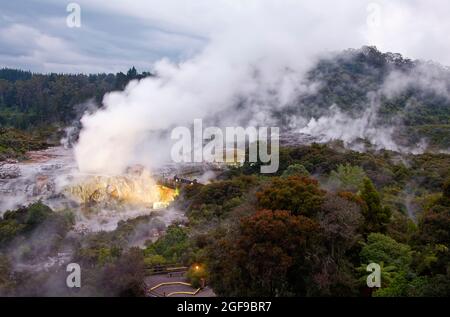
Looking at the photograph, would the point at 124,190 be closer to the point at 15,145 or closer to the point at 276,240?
the point at 276,240

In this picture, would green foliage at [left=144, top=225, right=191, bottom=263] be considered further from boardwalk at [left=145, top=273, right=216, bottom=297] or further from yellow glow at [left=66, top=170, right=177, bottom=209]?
yellow glow at [left=66, top=170, right=177, bottom=209]

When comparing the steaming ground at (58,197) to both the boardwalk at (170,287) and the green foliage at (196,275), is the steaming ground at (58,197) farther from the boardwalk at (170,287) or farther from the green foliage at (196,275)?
the green foliage at (196,275)

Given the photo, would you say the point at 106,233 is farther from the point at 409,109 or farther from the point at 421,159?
the point at 409,109

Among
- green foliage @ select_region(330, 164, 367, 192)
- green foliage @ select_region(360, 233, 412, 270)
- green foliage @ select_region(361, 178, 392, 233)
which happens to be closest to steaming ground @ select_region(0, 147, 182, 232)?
green foliage @ select_region(330, 164, 367, 192)

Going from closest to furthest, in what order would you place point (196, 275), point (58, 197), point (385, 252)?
point (385, 252) → point (196, 275) → point (58, 197)

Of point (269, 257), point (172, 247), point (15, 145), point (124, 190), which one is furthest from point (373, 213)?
point (15, 145)

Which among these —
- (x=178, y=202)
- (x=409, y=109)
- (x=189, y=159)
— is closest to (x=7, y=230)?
(x=178, y=202)

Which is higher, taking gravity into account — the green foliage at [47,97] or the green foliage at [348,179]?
the green foliage at [47,97]

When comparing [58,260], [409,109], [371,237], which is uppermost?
[409,109]

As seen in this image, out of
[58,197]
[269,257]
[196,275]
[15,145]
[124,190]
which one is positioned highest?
[15,145]

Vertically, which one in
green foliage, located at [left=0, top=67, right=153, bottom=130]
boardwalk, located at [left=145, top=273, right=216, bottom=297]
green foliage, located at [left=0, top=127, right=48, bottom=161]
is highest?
green foliage, located at [left=0, top=67, right=153, bottom=130]

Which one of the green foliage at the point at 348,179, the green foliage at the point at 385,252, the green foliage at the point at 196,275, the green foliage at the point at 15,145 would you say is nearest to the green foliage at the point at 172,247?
the green foliage at the point at 196,275
